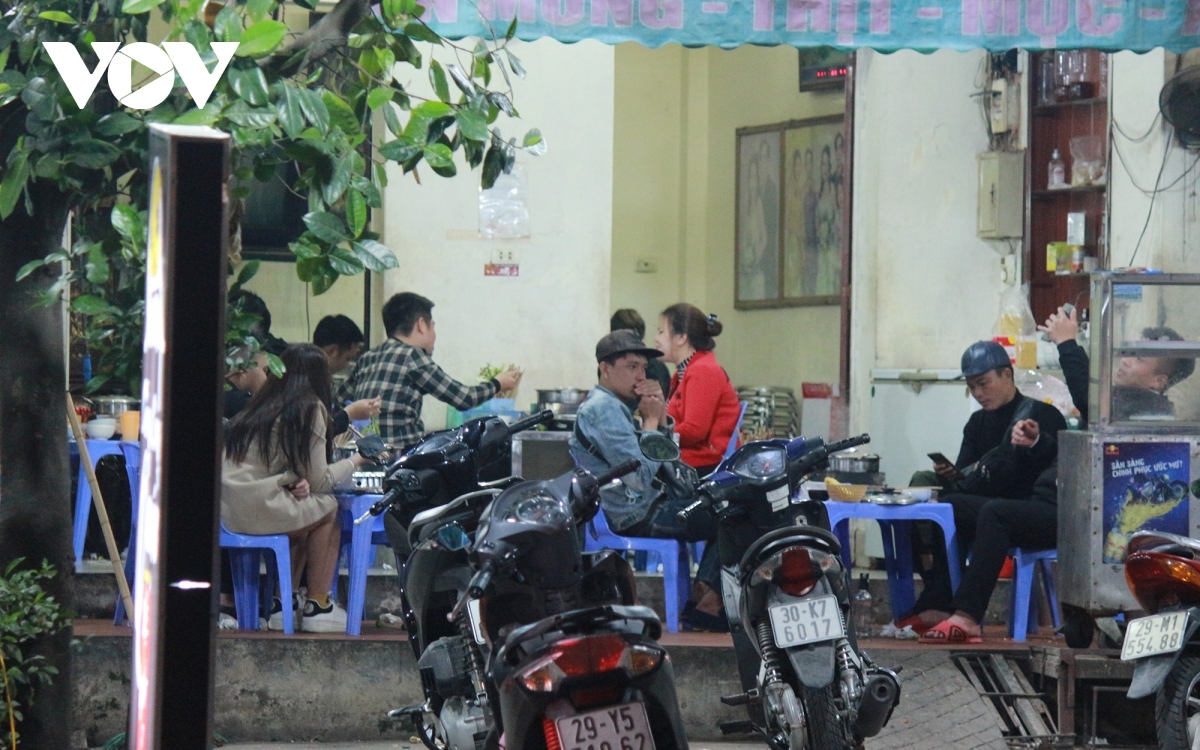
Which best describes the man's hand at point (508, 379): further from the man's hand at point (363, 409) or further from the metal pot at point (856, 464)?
the metal pot at point (856, 464)

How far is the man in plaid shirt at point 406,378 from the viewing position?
7.93 metres

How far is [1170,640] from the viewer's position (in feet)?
16.8

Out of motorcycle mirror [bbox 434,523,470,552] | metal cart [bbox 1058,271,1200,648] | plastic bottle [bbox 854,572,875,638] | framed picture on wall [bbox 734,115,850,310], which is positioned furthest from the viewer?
framed picture on wall [bbox 734,115,850,310]

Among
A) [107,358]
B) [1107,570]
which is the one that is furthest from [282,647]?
[1107,570]

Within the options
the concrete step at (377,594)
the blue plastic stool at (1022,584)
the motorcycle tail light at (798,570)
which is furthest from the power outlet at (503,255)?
the motorcycle tail light at (798,570)

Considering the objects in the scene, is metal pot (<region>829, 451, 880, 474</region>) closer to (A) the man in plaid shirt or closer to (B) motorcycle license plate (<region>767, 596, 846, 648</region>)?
(A) the man in plaid shirt

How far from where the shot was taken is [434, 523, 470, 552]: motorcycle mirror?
4.76 metres

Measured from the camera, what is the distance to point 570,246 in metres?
→ 10.3

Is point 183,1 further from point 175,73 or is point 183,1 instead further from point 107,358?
point 107,358

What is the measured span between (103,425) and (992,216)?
19.2 feet

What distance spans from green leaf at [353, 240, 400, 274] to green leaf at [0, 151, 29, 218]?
0.93m

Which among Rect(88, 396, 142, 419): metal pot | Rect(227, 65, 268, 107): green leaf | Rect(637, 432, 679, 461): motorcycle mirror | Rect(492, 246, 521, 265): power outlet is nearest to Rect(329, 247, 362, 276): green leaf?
Rect(227, 65, 268, 107): green leaf

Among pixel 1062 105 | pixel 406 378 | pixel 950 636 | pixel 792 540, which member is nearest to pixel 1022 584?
pixel 950 636

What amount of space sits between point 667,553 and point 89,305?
3.62m
